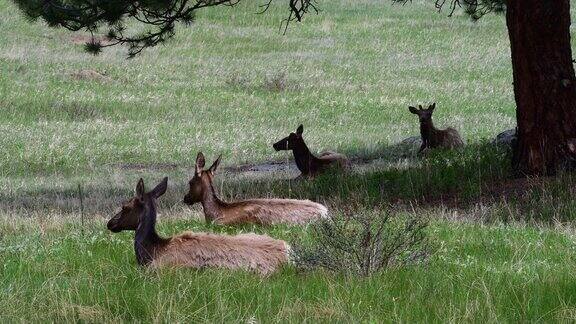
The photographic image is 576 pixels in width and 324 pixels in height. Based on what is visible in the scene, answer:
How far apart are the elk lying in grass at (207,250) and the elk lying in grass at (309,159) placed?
7.39m

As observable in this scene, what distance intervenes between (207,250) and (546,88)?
623cm

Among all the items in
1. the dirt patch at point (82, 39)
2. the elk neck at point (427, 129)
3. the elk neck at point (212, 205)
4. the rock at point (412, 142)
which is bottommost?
the rock at point (412, 142)

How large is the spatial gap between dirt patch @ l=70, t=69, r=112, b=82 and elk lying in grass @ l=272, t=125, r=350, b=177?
1657 cm

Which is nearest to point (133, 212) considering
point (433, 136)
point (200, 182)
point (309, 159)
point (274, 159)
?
point (200, 182)

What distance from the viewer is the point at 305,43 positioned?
41531 millimetres

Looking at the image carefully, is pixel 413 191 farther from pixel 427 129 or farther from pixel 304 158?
pixel 427 129

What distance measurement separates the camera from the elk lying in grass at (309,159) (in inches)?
576

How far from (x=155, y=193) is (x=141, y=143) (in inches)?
534

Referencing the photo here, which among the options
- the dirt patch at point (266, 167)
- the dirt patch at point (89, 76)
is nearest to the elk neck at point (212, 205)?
the dirt patch at point (266, 167)

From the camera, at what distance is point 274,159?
19.0 metres

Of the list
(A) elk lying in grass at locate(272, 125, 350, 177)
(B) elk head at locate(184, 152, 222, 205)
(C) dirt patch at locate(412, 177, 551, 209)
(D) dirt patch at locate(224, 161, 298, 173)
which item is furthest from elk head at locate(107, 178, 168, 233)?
(D) dirt patch at locate(224, 161, 298, 173)

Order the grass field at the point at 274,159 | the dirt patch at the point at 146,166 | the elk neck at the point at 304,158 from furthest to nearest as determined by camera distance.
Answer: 1. the dirt patch at the point at 146,166
2. the elk neck at the point at 304,158
3. the grass field at the point at 274,159

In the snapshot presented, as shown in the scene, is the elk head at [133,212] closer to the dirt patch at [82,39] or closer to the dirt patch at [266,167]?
the dirt patch at [266,167]

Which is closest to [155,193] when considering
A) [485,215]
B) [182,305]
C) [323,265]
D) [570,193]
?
Answer: [323,265]
